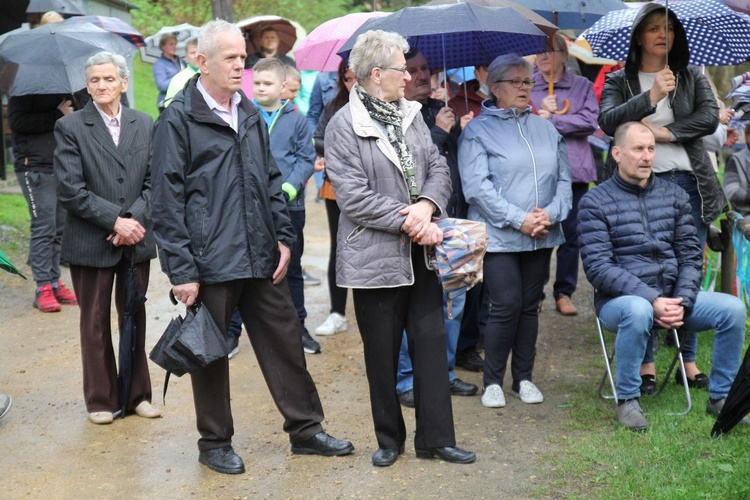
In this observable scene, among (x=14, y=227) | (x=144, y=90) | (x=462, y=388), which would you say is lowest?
(x=144, y=90)

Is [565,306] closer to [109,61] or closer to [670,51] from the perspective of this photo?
[670,51]

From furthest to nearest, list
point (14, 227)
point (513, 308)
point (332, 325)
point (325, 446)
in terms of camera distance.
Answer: point (14, 227) → point (332, 325) → point (513, 308) → point (325, 446)

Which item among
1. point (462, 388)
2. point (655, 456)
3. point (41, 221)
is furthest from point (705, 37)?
Answer: point (41, 221)

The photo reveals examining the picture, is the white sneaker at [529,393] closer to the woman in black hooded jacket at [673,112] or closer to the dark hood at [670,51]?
the woman in black hooded jacket at [673,112]

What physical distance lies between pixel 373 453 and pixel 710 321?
6.86ft

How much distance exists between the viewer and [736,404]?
16.9 feet

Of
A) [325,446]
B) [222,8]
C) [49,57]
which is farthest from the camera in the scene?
[222,8]

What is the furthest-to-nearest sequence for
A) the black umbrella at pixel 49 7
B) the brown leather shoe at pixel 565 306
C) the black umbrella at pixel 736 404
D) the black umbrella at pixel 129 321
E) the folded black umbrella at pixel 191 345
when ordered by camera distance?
the black umbrella at pixel 49 7 < the brown leather shoe at pixel 565 306 < the black umbrella at pixel 129 321 < the black umbrella at pixel 736 404 < the folded black umbrella at pixel 191 345

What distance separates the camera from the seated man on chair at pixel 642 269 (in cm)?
567

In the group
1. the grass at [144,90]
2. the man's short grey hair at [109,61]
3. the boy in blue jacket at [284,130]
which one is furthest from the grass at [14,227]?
the grass at [144,90]

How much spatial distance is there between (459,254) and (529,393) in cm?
164

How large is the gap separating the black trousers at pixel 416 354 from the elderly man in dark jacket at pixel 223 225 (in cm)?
41

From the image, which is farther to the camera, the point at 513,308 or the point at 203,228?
the point at 513,308

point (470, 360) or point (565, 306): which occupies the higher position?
point (470, 360)
